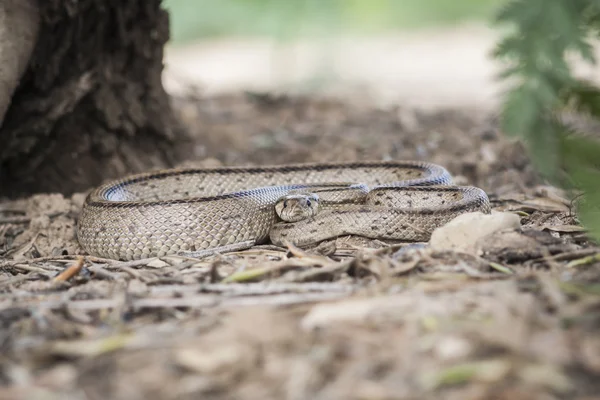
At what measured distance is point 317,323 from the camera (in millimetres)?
3264

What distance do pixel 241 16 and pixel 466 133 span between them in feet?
32.5

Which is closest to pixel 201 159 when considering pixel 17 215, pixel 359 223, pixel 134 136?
pixel 134 136

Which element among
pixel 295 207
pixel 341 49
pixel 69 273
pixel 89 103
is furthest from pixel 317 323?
pixel 341 49

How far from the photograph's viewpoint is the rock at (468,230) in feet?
14.4

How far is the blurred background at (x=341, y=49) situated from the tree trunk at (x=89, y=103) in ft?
11.6

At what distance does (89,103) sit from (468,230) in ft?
14.5

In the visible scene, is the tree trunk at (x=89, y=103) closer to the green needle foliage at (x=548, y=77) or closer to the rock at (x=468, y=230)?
the rock at (x=468, y=230)

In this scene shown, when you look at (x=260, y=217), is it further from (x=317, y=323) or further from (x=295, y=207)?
(x=317, y=323)

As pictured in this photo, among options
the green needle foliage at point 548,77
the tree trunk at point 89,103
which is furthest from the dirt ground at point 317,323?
the tree trunk at point 89,103

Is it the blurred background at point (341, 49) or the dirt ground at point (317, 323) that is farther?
the blurred background at point (341, 49)

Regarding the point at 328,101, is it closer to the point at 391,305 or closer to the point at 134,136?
the point at 134,136

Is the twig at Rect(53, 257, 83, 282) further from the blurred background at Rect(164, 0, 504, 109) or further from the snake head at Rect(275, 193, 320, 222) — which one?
the blurred background at Rect(164, 0, 504, 109)

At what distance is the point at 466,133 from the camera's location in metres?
9.40

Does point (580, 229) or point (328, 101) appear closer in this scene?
point (580, 229)
